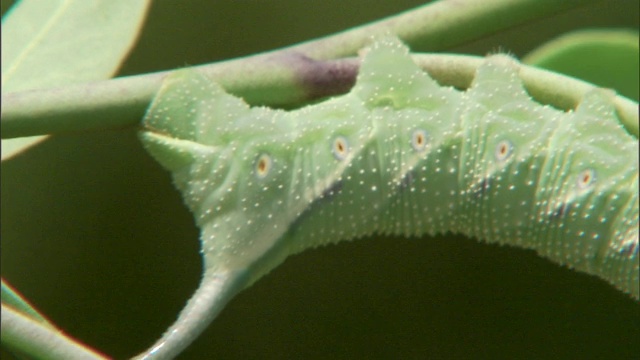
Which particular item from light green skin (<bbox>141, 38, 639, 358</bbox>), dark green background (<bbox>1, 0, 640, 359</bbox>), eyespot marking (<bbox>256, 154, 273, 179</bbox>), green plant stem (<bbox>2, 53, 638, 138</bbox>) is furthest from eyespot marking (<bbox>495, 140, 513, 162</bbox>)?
dark green background (<bbox>1, 0, 640, 359</bbox>)

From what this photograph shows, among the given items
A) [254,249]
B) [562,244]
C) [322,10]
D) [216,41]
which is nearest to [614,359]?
[322,10]

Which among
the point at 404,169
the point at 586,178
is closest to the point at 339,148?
the point at 404,169

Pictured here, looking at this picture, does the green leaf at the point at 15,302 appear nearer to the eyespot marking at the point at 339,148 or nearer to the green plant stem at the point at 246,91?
the green plant stem at the point at 246,91

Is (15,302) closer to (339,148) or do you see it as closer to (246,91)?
(246,91)

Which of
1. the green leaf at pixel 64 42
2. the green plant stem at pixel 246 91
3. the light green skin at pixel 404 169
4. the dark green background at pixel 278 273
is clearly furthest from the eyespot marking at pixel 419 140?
the dark green background at pixel 278 273

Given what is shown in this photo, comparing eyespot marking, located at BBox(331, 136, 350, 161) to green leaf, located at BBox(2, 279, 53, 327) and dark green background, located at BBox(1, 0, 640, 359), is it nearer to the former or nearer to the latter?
green leaf, located at BBox(2, 279, 53, 327)

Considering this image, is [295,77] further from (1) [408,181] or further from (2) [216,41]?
(2) [216,41]
